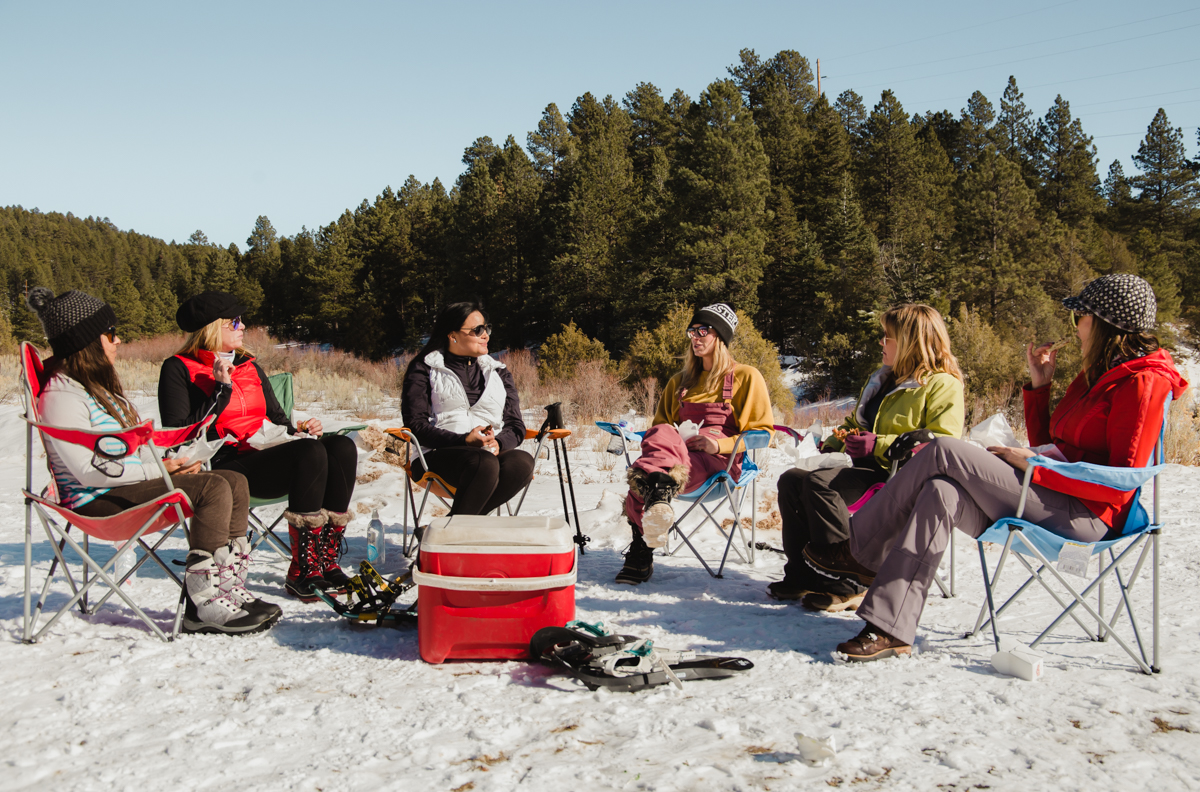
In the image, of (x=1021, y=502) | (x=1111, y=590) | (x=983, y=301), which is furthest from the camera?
(x=983, y=301)

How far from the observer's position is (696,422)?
3.46 meters

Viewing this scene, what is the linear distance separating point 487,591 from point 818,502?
122 centimetres

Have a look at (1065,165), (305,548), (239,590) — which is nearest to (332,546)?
(305,548)

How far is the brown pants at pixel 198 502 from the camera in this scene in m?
2.32

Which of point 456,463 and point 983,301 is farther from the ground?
point 983,301

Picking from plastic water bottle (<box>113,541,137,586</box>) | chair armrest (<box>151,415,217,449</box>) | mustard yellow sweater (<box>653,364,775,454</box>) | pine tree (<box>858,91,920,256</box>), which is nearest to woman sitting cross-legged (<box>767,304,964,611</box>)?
mustard yellow sweater (<box>653,364,775,454</box>)

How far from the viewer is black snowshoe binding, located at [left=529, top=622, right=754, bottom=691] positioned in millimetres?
1987

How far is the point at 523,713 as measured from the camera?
1.85m

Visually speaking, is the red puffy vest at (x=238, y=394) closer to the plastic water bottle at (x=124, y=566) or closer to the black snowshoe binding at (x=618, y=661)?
the plastic water bottle at (x=124, y=566)

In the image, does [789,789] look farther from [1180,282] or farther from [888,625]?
[1180,282]

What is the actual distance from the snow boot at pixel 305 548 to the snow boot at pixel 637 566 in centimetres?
112

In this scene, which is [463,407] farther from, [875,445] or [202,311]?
[875,445]

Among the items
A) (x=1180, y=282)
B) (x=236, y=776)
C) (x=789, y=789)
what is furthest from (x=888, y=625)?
(x=1180, y=282)

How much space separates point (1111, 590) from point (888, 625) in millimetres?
1209
